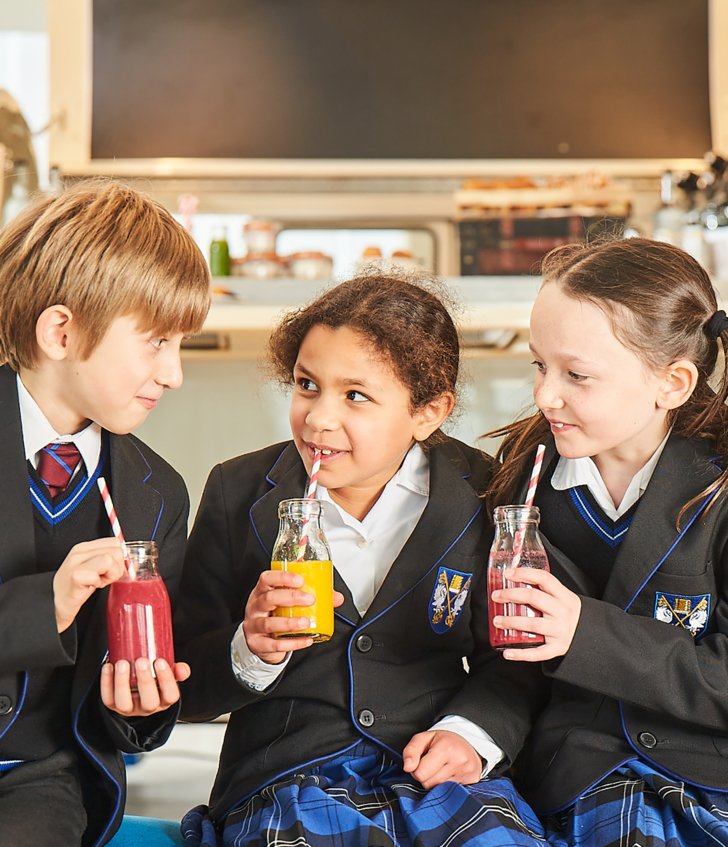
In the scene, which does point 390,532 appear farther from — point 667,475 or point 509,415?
point 509,415

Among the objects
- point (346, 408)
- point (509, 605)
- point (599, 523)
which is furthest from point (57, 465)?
point (599, 523)

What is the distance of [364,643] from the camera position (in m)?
1.43

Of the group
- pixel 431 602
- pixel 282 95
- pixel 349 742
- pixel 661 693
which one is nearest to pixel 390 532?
pixel 431 602

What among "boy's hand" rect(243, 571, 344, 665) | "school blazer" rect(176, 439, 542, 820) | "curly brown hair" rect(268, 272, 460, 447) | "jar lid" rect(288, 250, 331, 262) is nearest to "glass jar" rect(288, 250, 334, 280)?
"jar lid" rect(288, 250, 331, 262)

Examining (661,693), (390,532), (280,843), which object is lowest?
(280,843)

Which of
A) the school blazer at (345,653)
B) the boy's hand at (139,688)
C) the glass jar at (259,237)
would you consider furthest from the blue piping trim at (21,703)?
the glass jar at (259,237)

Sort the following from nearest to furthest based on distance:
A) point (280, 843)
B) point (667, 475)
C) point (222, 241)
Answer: point (280, 843), point (667, 475), point (222, 241)

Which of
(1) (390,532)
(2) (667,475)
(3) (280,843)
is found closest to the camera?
(3) (280,843)

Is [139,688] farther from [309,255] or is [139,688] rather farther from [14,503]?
[309,255]

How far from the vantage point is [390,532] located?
1552mm

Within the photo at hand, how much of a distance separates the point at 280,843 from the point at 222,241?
2.07m

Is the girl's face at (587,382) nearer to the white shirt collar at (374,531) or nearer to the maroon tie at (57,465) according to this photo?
the white shirt collar at (374,531)

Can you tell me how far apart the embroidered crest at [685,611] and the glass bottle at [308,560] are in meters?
0.42

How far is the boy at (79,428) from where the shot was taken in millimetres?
1330
